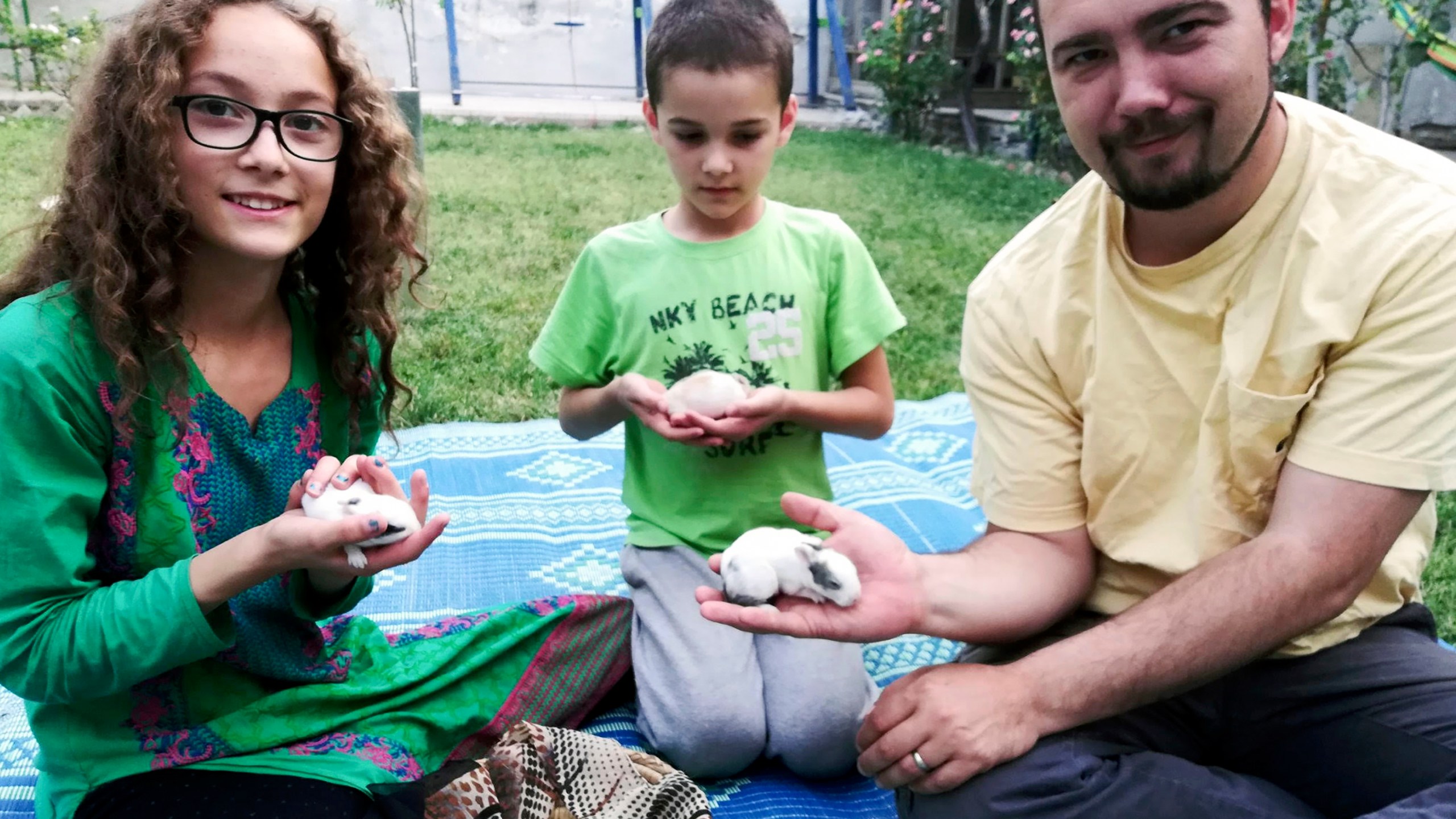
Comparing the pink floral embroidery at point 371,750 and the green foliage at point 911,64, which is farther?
the green foliage at point 911,64

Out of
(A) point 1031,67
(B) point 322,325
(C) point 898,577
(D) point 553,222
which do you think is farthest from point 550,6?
(C) point 898,577

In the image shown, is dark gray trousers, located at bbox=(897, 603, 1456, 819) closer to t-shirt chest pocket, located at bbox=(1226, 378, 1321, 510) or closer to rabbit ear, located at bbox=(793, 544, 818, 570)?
t-shirt chest pocket, located at bbox=(1226, 378, 1321, 510)

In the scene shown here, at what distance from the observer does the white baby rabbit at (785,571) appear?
1.51 m

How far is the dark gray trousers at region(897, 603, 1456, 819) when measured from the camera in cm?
143

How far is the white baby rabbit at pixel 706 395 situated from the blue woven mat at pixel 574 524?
646 mm

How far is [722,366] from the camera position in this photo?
2.17 metres

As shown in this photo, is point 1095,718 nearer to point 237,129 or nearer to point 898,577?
point 898,577

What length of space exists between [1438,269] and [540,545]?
2023 millimetres

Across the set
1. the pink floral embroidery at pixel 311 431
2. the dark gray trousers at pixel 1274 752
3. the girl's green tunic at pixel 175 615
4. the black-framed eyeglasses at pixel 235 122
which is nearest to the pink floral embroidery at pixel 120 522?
the girl's green tunic at pixel 175 615

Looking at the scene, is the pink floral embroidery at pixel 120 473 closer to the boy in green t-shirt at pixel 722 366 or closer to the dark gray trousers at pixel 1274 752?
the boy in green t-shirt at pixel 722 366

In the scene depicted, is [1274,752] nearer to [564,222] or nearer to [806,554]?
[806,554]

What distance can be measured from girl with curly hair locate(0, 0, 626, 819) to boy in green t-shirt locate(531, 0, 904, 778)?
519mm

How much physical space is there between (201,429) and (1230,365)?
147 cm

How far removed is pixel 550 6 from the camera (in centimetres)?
814
